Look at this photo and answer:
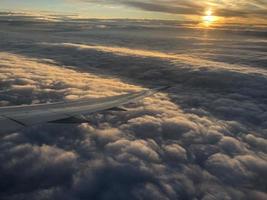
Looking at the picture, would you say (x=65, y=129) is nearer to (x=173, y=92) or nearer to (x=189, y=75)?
(x=173, y=92)

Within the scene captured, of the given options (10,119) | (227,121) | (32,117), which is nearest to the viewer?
(10,119)

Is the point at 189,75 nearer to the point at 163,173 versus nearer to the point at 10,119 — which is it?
the point at 163,173

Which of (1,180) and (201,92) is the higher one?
(1,180)

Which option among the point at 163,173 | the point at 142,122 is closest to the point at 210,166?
the point at 163,173

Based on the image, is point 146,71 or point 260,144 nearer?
point 260,144

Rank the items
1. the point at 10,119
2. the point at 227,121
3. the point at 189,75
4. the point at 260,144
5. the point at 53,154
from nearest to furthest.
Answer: the point at 10,119 → the point at 53,154 → the point at 260,144 → the point at 227,121 → the point at 189,75

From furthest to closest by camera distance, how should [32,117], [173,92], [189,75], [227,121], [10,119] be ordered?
[189,75] → [173,92] → [227,121] → [32,117] → [10,119]

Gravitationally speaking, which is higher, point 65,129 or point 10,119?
point 10,119

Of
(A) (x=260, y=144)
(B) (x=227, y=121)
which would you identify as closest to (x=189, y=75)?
(B) (x=227, y=121)

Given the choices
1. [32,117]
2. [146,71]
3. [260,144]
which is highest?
[32,117]
